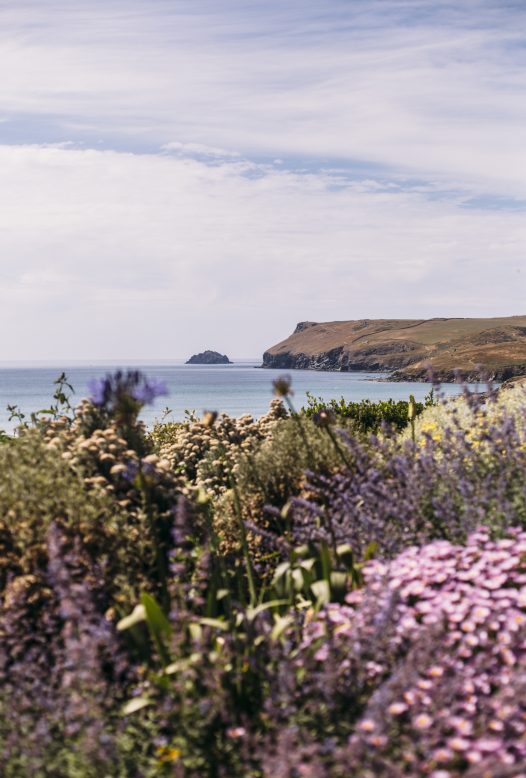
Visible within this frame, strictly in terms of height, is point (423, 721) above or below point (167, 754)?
above

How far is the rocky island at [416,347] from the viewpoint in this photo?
108 metres

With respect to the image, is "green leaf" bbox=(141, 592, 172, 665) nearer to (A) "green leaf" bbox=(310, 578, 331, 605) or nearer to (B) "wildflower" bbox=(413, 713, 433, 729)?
(A) "green leaf" bbox=(310, 578, 331, 605)

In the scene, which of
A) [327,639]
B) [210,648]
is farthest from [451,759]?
[210,648]

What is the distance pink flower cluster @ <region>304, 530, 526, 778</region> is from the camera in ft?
9.45

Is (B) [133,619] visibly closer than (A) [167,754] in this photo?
No

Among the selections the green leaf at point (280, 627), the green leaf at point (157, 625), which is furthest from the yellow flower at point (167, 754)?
the green leaf at point (280, 627)

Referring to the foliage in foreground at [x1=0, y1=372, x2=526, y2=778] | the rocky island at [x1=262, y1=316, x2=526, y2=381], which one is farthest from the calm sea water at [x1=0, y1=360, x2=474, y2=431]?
the foliage in foreground at [x1=0, y1=372, x2=526, y2=778]

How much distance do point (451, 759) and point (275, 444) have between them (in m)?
4.45

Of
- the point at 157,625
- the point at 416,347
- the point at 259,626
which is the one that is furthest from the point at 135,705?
the point at 416,347

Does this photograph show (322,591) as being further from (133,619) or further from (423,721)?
(423,721)

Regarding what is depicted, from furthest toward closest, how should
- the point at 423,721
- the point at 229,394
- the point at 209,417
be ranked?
the point at 229,394, the point at 209,417, the point at 423,721

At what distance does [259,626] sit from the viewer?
3.59 metres

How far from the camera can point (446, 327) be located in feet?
581

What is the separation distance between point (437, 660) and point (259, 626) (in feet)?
2.55
